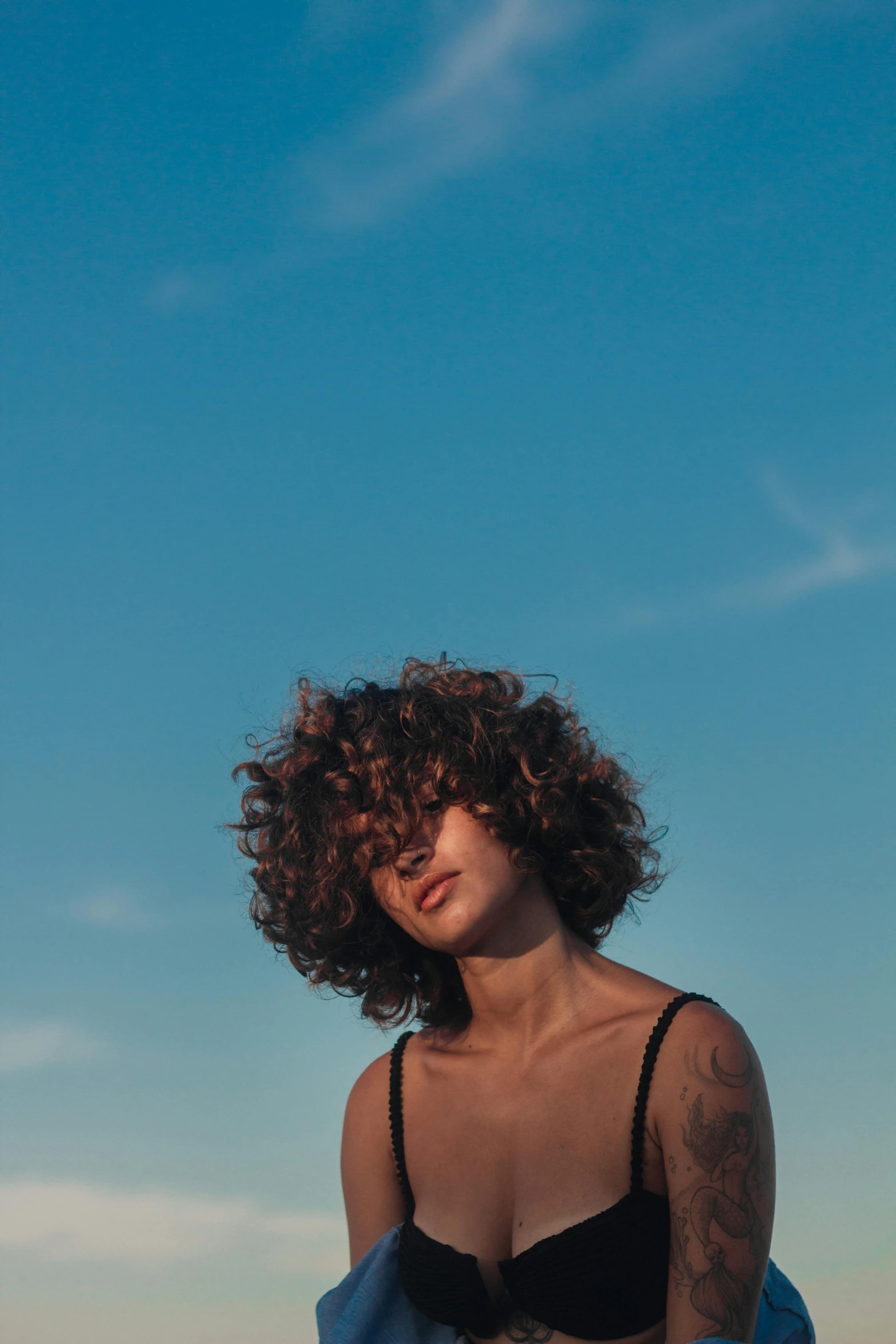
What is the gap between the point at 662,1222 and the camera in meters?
3.86

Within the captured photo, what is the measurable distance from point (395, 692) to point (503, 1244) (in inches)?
81.0

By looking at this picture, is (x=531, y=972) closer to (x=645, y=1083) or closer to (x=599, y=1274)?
(x=645, y=1083)

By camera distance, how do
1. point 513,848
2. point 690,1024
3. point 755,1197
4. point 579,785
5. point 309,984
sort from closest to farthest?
point 755,1197 → point 690,1024 → point 513,848 → point 579,785 → point 309,984

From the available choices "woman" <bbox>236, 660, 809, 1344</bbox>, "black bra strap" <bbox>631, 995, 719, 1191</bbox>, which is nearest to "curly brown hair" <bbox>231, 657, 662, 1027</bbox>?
"woman" <bbox>236, 660, 809, 1344</bbox>

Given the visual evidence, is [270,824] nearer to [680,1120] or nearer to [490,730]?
[490,730]

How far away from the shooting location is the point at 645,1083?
13.1 ft

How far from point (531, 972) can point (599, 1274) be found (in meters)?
1.02

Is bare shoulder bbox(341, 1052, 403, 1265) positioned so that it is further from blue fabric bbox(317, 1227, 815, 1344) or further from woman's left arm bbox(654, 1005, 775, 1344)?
woman's left arm bbox(654, 1005, 775, 1344)

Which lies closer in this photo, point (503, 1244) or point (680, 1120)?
A: point (680, 1120)

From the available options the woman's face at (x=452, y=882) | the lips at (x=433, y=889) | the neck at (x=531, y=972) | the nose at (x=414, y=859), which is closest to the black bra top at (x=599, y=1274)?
the neck at (x=531, y=972)

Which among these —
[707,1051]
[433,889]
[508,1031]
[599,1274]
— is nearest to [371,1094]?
[508,1031]

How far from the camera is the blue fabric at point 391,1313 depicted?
412 centimetres

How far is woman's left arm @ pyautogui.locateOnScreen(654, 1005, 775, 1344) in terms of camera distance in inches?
142

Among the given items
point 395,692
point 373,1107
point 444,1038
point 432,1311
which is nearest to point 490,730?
point 395,692
